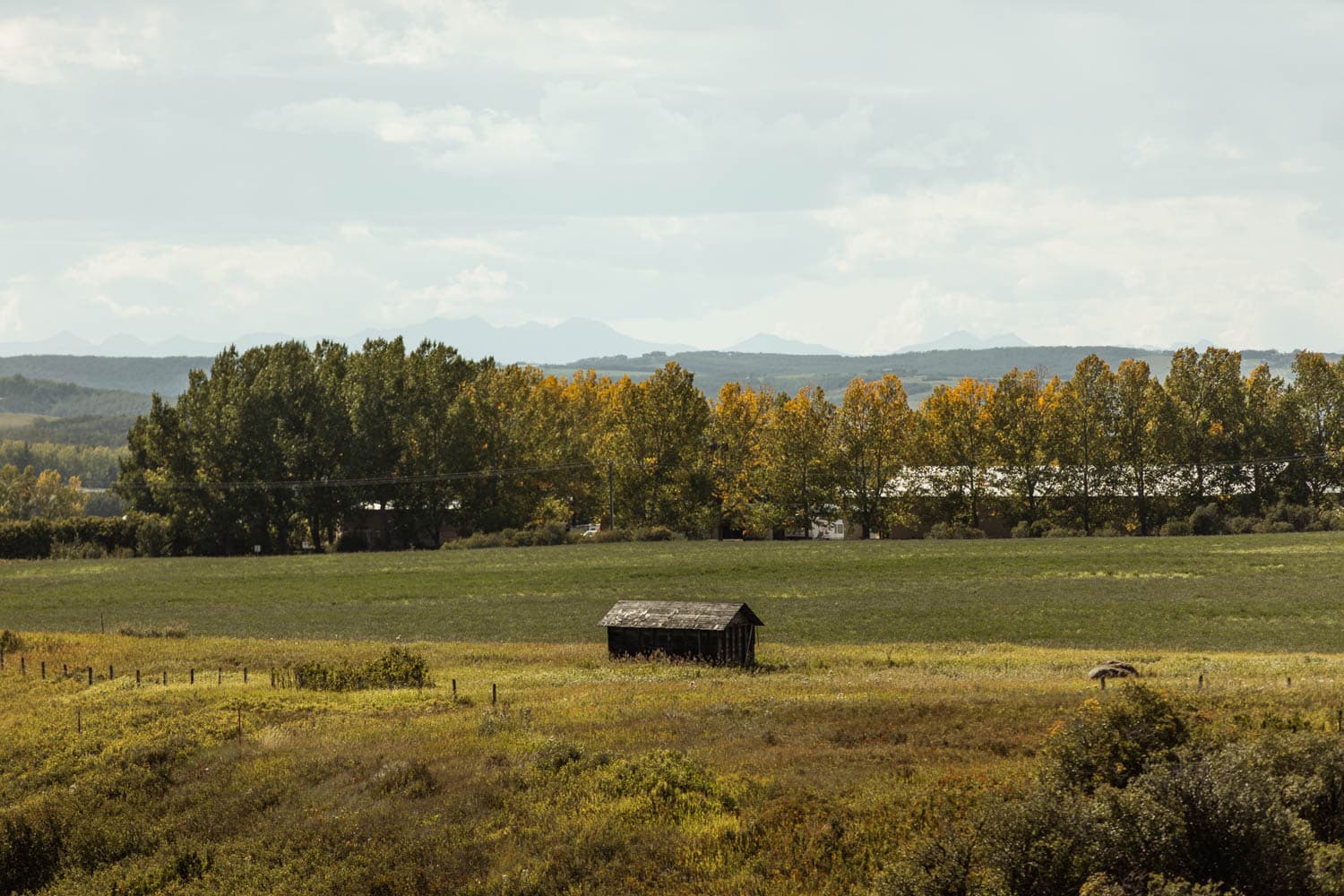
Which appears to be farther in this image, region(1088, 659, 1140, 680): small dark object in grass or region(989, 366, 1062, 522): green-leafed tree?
region(989, 366, 1062, 522): green-leafed tree

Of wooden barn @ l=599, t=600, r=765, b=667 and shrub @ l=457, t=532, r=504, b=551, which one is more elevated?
wooden barn @ l=599, t=600, r=765, b=667

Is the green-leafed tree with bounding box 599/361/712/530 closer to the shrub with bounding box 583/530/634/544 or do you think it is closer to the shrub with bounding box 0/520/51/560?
the shrub with bounding box 583/530/634/544

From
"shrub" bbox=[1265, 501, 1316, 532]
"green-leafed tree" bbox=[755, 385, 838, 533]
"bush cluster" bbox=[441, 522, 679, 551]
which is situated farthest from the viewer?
"green-leafed tree" bbox=[755, 385, 838, 533]

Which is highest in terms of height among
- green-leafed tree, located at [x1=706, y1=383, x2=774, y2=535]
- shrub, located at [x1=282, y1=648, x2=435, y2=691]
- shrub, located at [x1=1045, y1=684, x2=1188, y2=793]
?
green-leafed tree, located at [x1=706, y1=383, x2=774, y2=535]

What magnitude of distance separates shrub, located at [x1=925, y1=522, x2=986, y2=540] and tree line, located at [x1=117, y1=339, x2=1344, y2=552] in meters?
2.97

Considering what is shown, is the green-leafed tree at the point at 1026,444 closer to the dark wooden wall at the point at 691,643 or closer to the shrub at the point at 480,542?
the shrub at the point at 480,542

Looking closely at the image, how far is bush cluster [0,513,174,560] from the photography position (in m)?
107

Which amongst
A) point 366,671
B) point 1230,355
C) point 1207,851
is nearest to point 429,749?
point 366,671

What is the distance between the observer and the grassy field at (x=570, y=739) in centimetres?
2319

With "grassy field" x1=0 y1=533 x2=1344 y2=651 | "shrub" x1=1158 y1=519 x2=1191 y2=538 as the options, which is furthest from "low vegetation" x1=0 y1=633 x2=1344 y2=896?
"shrub" x1=1158 y1=519 x2=1191 y2=538

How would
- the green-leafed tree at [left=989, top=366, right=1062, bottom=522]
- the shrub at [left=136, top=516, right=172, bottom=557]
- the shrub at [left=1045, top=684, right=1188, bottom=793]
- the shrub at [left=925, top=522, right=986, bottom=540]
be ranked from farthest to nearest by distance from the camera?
the green-leafed tree at [left=989, top=366, right=1062, bottom=522]
the shrub at [left=136, top=516, right=172, bottom=557]
the shrub at [left=925, top=522, right=986, bottom=540]
the shrub at [left=1045, top=684, right=1188, bottom=793]

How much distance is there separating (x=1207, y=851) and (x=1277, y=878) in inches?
40.4

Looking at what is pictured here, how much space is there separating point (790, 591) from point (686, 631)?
90.2 feet

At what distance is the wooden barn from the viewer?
140ft
